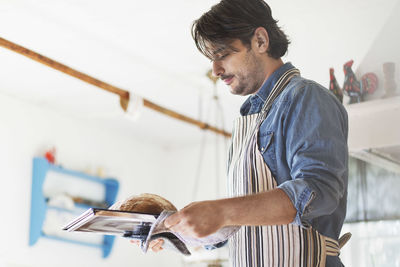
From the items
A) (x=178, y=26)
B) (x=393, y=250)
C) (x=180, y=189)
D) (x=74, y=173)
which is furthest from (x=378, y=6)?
(x=180, y=189)

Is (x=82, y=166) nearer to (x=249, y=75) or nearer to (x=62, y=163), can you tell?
(x=62, y=163)

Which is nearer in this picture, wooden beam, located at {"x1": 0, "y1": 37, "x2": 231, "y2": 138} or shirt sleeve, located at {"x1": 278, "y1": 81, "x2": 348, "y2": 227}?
shirt sleeve, located at {"x1": 278, "y1": 81, "x2": 348, "y2": 227}

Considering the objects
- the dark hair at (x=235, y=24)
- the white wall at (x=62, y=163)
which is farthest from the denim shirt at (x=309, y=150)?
the white wall at (x=62, y=163)

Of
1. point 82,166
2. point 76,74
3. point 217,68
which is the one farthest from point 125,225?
point 82,166

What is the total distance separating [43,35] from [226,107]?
1817mm

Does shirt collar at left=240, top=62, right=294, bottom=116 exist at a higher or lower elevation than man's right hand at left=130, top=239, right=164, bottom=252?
higher

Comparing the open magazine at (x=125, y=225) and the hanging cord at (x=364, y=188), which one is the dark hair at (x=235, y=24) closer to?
the open magazine at (x=125, y=225)

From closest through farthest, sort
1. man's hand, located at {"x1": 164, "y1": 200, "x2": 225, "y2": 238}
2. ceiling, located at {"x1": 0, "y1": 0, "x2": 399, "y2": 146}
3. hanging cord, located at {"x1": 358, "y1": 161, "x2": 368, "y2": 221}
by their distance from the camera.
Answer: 1. man's hand, located at {"x1": 164, "y1": 200, "x2": 225, "y2": 238}
2. hanging cord, located at {"x1": 358, "y1": 161, "x2": 368, "y2": 221}
3. ceiling, located at {"x1": 0, "y1": 0, "x2": 399, "y2": 146}

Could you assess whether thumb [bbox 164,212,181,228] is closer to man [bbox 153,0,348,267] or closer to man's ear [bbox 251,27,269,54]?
man [bbox 153,0,348,267]

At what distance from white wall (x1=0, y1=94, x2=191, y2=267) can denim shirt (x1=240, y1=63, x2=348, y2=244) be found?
11.9ft

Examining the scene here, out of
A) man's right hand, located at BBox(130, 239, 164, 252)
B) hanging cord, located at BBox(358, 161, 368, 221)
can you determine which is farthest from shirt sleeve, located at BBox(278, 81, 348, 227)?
hanging cord, located at BBox(358, 161, 368, 221)

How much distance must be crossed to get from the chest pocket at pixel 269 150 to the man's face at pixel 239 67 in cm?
17

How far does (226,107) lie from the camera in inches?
199

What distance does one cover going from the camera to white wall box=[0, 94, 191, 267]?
15.2ft
